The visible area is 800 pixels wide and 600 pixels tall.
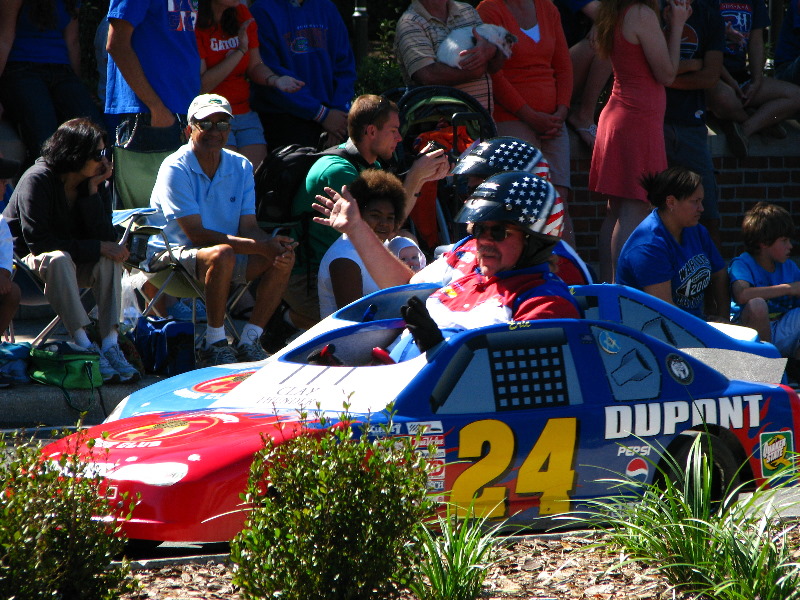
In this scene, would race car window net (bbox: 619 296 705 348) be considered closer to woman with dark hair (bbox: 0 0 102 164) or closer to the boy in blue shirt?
the boy in blue shirt

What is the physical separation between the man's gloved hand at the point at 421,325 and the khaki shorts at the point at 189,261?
3.35 meters

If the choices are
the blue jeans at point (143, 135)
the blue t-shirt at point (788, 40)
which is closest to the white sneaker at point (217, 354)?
the blue jeans at point (143, 135)

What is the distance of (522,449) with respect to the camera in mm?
5098

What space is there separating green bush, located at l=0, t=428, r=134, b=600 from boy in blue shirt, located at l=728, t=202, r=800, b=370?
6171 mm

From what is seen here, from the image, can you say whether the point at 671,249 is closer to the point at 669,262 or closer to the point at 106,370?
the point at 669,262

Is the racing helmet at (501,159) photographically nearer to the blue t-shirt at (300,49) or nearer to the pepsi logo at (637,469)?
the pepsi logo at (637,469)

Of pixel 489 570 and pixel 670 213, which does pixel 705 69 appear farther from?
pixel 489 570

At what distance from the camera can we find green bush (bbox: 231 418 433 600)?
11.3 ft

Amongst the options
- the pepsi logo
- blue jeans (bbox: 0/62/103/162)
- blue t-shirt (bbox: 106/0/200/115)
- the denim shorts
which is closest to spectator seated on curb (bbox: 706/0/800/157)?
the denim shorts

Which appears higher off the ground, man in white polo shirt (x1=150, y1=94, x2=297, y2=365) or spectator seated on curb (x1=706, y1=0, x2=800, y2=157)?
spectator seated on curb (x1=706, y1=0, x2=800, y2=157)

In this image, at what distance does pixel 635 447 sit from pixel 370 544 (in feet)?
7.02

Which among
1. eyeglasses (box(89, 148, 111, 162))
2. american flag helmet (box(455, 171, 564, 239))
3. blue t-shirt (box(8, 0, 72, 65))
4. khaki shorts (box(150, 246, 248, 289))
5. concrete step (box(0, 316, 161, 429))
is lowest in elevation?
concrete step (box(0, 316, 161, 429))

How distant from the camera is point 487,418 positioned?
16.6ft

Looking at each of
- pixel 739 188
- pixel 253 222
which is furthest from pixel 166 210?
pixel 739 188
